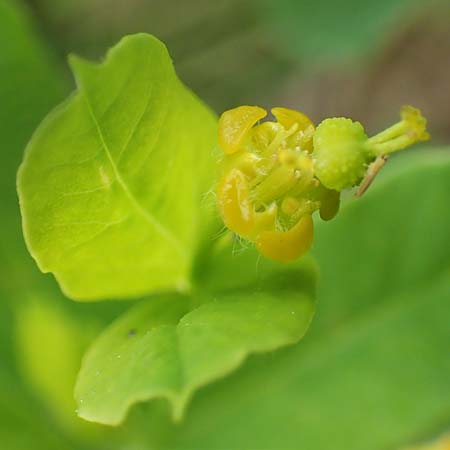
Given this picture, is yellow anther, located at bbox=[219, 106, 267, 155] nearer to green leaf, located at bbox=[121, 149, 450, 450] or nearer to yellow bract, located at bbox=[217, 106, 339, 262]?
yellow bract, located at bbox=[217, 106, 339, 262]

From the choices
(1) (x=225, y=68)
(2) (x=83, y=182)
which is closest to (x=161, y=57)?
(2) (x=83, y=182)

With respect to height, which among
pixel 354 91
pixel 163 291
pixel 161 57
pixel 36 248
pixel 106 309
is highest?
pixel 161 57

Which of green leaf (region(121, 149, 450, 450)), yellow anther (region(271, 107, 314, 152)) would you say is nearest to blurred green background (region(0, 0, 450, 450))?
green leaf (region(121, 149, 450, 450))

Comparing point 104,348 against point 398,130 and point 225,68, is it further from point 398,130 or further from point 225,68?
point 225,68

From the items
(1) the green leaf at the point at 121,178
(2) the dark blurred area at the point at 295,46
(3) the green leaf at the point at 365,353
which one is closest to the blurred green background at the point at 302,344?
(3) the green leaf at the point at 365,353

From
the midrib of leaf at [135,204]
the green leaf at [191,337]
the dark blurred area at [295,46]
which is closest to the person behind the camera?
the green leaf at [191,337]

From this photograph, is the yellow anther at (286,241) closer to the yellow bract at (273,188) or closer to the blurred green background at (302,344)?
the yellow bract at (273,188)

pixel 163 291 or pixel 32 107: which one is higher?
pixel 32 107
